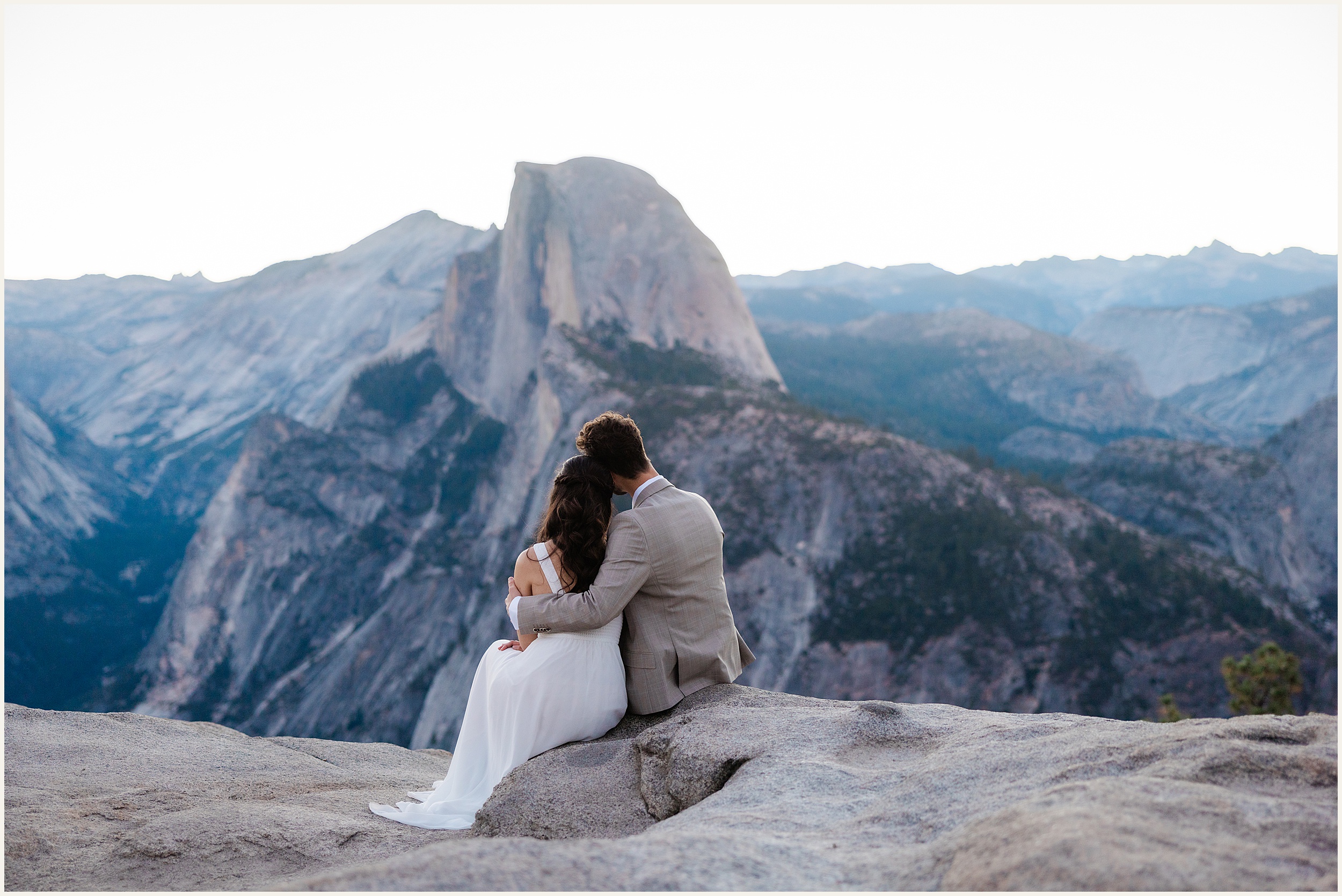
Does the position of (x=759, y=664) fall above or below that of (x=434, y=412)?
below

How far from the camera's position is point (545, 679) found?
4098 mm

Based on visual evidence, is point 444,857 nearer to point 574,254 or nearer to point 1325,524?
point 574,254

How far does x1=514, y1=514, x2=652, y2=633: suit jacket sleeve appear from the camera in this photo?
4.01 meters

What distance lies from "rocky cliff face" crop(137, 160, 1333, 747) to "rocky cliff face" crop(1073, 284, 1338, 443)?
129 feet

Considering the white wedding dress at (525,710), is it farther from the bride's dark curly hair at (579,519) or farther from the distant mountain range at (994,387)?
the distant mountain range at (994,387)

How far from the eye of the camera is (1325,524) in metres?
33.3

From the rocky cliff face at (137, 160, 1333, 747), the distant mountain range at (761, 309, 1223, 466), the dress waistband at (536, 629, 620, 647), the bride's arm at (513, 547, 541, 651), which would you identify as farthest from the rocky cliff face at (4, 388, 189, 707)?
the dress waistband at (536, 629, 620, 647)

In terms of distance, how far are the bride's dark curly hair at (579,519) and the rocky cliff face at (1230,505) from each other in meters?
25.3

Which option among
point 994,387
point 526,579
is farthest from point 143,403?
point 526,579

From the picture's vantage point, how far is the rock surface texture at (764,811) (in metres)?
2.21

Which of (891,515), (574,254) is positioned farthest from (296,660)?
(891,515)

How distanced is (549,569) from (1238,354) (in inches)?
3061

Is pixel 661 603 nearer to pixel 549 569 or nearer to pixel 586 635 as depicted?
pixel 586 635

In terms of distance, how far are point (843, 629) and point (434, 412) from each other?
2179cm
